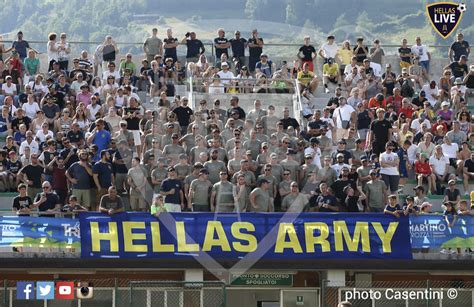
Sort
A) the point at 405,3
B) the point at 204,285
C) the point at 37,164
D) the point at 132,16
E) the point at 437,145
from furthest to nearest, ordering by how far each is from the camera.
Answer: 1. the point at 405,3
2. the point at 132,16
3. the point at 437,145
4. the point at 37,164
5. the point at 204,285

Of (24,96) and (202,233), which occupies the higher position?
(24,96)

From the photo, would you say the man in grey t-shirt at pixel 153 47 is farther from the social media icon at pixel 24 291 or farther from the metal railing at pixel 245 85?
the social media icon at pixel 24 291

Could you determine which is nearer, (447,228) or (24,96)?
(447,228)

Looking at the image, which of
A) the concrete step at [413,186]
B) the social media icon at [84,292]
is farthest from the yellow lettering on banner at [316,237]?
the social media icon at [84,292]

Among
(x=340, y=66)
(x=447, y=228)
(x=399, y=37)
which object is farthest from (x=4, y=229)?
(x=399, y=37)

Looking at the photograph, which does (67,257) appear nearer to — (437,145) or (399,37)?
(437,145)

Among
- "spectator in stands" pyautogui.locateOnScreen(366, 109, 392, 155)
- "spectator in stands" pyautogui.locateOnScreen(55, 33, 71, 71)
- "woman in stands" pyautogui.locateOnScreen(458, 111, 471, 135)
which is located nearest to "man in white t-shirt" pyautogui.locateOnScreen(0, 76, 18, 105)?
"spectator in stands" pyautogui.locateOnScreen(55, 33, 71, 71)

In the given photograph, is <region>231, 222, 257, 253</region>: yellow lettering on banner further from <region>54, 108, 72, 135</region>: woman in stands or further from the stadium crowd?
<region>54, 108, 72, 135</region>: woman in stands

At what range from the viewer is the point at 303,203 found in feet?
93.6

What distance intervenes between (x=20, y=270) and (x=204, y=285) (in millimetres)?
3660

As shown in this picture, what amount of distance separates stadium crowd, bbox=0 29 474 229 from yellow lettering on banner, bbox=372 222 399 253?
10.8 inches

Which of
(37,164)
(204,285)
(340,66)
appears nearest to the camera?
(204,285)

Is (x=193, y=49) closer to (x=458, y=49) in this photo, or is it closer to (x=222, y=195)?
(x=458, y=49)

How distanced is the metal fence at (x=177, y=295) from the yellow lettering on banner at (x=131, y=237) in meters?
0.76
